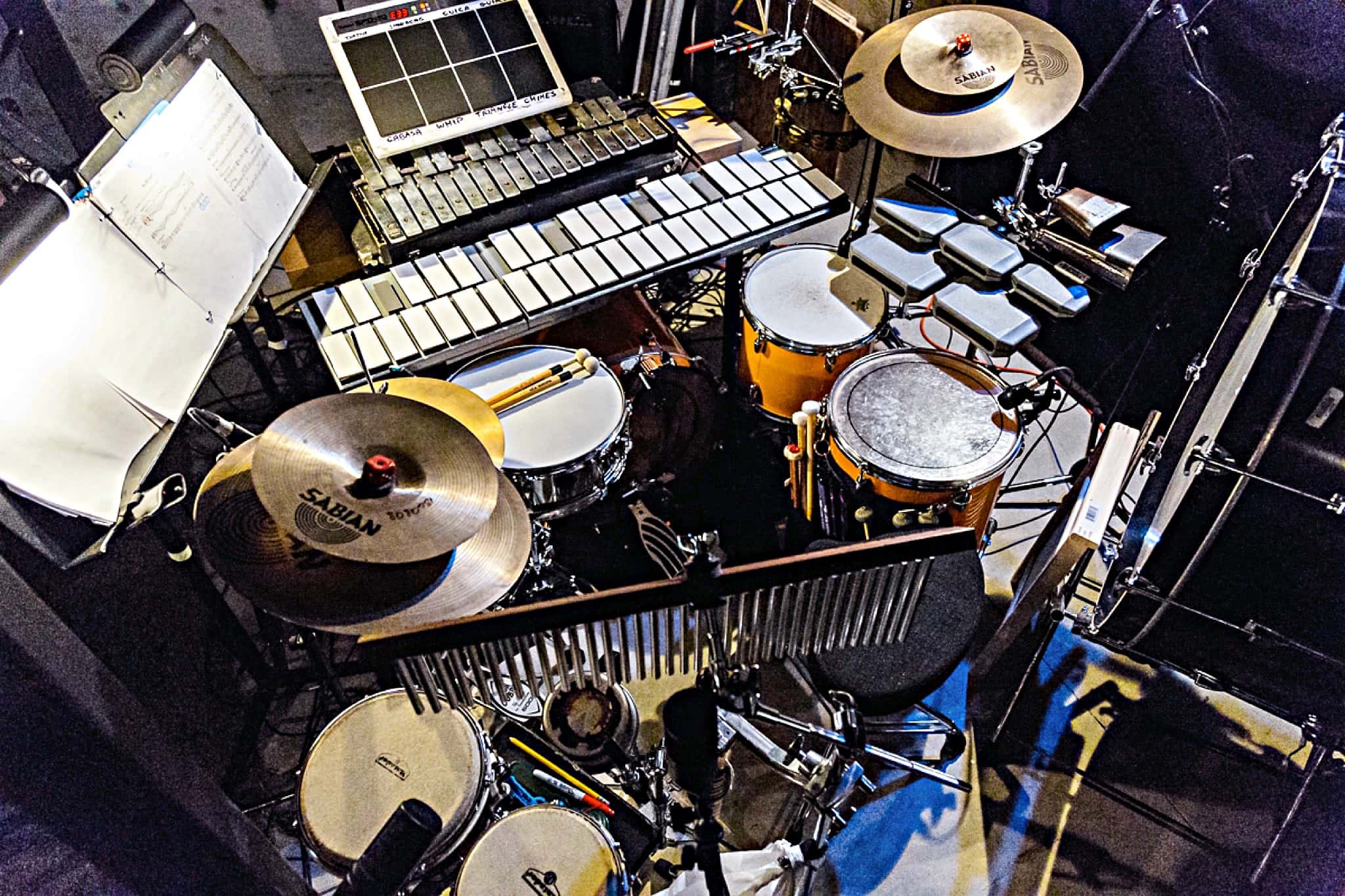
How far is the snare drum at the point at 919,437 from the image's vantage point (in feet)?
9.63

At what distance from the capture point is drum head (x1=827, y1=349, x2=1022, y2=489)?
2930 mm

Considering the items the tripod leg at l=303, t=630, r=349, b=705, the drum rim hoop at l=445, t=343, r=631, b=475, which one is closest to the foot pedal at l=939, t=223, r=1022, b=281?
the drum rim hoop at l=445, t=343, r=631, b=475

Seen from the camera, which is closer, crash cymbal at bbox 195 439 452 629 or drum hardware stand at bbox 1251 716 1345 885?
crash cymbal at bbox 195 439 452 629

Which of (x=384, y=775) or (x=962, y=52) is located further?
(x=962, y=52)

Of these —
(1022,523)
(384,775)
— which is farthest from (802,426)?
(384,775)

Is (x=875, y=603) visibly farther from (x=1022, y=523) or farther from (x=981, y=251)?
(x=1022, y=523)

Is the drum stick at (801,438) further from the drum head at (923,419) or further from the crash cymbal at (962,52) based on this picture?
the crash cymbal at (962,52)

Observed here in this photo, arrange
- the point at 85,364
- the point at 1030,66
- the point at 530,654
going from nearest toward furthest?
the point at 530,654 → the point at 85,364 → the point at 1030,66

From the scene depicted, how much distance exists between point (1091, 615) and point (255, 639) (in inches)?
124

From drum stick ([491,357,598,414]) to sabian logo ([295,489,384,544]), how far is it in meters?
1.15

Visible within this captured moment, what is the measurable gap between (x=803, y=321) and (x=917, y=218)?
61 centimetres

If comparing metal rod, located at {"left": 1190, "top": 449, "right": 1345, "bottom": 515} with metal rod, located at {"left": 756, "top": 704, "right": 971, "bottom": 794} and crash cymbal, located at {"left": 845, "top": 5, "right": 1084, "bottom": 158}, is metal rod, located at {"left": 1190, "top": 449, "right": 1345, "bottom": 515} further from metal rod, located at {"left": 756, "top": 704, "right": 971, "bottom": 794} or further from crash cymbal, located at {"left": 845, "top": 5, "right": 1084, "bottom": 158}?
metal rod, located at {"left": 756, "top": 704, "right": 971, "bottom": 794}

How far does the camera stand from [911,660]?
9.21 feet

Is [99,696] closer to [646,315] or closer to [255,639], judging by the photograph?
[255,639]
